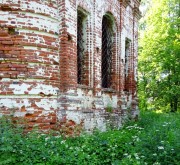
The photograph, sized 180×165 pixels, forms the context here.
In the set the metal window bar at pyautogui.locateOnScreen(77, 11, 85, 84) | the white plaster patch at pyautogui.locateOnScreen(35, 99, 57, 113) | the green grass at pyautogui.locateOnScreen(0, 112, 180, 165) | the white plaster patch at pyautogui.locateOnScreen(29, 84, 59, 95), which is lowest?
the green grass at pyautogui.locateOnScreen(0, 112, 180, 165)

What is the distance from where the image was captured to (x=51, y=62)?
7.32m

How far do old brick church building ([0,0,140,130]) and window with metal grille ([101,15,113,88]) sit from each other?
1.55 m

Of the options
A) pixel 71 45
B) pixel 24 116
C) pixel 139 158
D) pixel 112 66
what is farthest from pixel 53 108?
pixel 112 66

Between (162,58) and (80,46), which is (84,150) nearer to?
(80,46)

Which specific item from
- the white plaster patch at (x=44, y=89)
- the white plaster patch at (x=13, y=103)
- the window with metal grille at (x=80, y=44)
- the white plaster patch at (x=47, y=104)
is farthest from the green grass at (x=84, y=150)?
the window with metal grille at (x=80, y=44)

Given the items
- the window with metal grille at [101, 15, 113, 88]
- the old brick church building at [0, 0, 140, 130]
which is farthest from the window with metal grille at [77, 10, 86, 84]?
the window with metal grille at [101, 15, 113, 88]

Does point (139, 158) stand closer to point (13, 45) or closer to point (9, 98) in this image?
point (9, 98)

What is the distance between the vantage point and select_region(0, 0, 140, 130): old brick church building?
6715 mm

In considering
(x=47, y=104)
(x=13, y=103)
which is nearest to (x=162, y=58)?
(x=47, y=104)

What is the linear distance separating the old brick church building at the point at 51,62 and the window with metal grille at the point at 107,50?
1.55 metres

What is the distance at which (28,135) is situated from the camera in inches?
257

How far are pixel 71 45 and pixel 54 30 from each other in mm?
695

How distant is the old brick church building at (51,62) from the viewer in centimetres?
671

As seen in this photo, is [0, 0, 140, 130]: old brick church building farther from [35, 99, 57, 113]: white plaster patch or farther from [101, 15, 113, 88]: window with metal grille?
[101, 15, 113, 88]: window with metal grille
